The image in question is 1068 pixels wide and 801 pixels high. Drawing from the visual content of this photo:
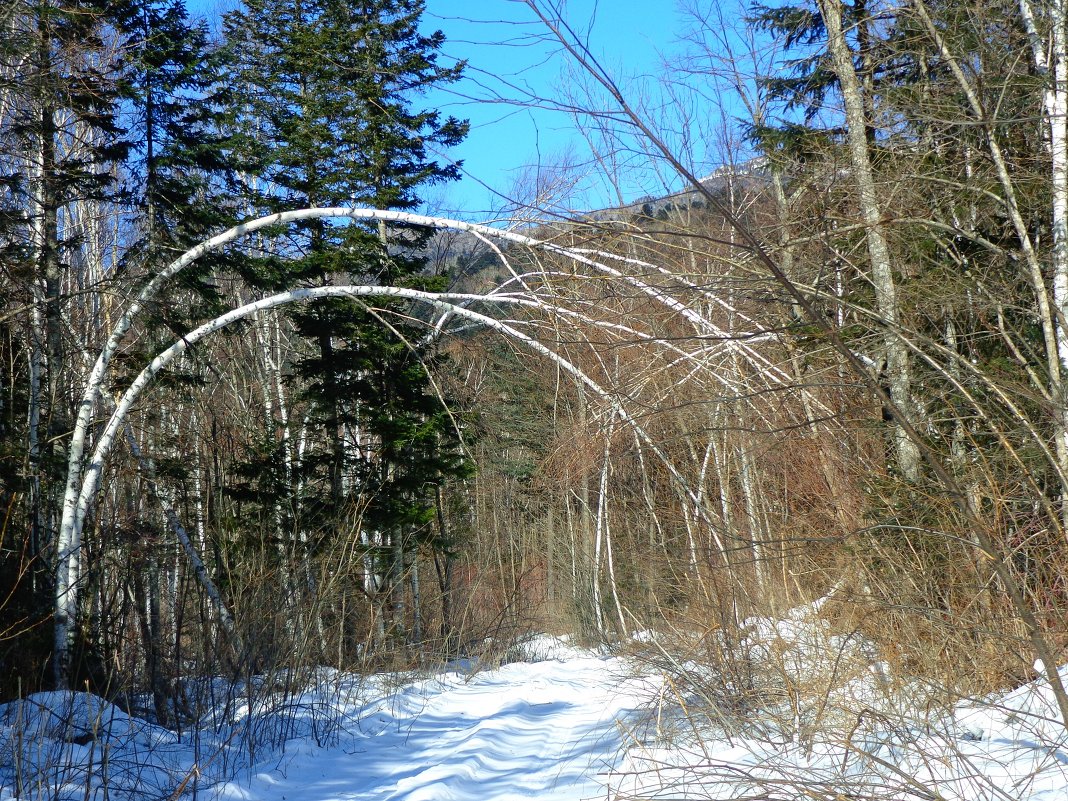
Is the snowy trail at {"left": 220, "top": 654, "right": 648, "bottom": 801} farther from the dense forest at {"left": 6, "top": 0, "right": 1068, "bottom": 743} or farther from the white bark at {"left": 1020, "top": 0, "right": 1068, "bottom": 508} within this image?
the white bark at {"left": 1020, "top": 0, "right": 1068, "bottom": 508}

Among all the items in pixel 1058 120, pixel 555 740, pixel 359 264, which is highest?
pixel 359 264

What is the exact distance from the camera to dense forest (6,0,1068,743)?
11.8ft

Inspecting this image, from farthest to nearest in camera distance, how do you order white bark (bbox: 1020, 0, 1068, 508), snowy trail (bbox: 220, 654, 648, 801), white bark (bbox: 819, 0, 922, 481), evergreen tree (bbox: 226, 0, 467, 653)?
evergreen tree (bbox: 226, 0, 467, 653) < white bark (bbox: 1020, 0, 1068, 508) < snowy trail (bbox: 220, 654, 648, 801) < white bark (bbox: 819, 0, 922, 481)

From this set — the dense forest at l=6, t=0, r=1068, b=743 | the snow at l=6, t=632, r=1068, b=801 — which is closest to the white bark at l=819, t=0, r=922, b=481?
the dense forest at l=6, t=0, r=1068, b=743

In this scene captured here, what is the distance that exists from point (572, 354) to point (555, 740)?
327 centimetres

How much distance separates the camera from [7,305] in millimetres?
8578

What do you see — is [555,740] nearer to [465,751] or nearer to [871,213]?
[465,751]

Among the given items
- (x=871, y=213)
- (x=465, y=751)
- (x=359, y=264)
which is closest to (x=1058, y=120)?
(x=871, y=213)

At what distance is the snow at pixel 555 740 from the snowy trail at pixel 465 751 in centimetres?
2

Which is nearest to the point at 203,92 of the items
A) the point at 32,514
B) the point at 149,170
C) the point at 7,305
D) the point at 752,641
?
the point at 149,170

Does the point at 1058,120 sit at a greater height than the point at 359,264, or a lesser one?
lesser

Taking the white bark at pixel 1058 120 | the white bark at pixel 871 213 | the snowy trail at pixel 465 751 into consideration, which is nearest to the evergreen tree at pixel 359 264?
the snowy trail at pixel 465 751

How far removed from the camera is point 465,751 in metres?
5.94

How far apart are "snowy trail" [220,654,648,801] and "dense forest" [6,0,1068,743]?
0.74 metres
